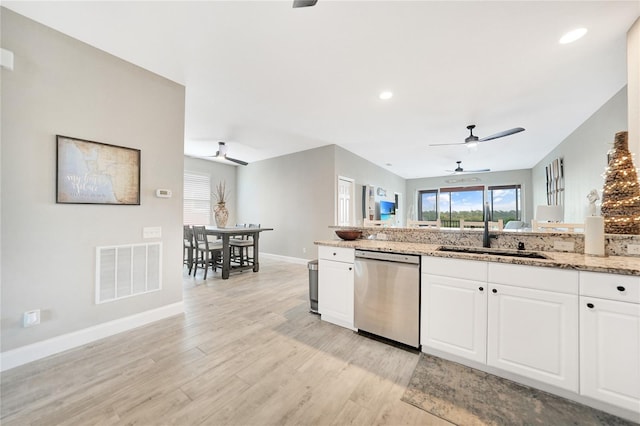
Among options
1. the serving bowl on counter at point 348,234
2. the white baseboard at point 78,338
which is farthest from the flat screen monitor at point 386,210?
the white baseboard at point 78,338

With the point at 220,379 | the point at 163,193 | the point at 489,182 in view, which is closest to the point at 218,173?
the point at 163,193

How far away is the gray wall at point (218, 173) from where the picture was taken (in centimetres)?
641

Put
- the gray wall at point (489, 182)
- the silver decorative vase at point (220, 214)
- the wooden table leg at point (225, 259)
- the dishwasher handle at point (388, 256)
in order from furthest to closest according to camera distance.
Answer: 1. the gray wall at point (489, 182)
2. the silver decorative vase at point (220, 214)
3. the wooden table leg at point (225, 259)
4. the dishwasher handle at point (388, 256)

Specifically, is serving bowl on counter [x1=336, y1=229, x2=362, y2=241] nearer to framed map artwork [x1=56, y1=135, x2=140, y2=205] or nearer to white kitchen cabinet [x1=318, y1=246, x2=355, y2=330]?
white kitchen cabinet [x1=318, y1=246, x2=355, y2=330]

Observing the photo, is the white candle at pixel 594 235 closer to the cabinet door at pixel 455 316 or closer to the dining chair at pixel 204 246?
the cabinet door at pixel 455 316

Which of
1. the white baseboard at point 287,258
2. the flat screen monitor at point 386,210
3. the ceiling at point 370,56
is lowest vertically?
the white baseboard at point 287,258

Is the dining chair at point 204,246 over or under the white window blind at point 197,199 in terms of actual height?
under

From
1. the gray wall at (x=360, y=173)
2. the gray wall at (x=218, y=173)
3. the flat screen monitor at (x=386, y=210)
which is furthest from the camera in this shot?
the flat screen monitor at (x=386, y=210)

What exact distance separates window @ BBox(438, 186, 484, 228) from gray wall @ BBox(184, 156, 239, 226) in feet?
24.5

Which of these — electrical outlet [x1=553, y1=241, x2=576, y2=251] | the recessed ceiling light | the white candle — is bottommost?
electrical outlet [x1=553, y1=241, x2=576, y2=251]

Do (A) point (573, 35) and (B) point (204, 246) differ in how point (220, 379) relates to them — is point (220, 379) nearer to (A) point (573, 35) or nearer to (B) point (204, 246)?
(B) point (204, 246)

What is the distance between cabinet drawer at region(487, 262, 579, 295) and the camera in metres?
1.50

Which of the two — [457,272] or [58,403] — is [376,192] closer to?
[457,272]

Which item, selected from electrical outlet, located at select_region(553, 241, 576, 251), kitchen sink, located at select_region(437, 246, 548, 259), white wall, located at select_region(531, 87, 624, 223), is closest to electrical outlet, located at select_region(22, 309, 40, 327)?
kitchen sink, located at select_region(437, 246, 548, 259)
